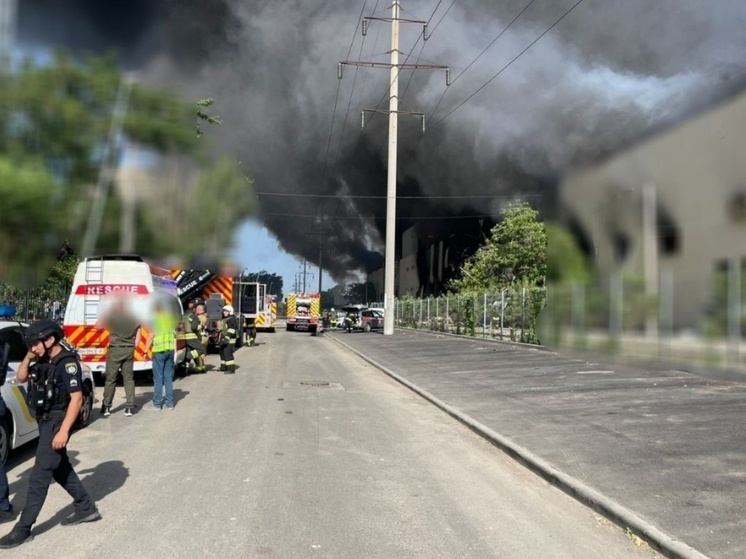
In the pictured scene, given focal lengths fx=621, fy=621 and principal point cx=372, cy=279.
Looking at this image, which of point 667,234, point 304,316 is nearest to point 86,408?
point 667,234

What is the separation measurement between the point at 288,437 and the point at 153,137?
13404 mm

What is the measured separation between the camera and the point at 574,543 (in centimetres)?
448

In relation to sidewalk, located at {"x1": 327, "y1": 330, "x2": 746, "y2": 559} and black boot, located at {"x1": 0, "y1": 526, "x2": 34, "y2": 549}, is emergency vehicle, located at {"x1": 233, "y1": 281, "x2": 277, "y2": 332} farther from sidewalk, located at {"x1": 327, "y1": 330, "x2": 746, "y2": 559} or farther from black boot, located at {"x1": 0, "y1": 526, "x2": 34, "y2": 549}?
black boot, located at {"x1": 0, "y1": 526, "x2": 34, "y2": 549}

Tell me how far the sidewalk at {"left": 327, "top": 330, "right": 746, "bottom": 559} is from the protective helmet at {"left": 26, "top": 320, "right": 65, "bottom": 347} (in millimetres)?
4614

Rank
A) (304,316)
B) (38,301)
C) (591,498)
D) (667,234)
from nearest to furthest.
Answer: (667,234)
(591,498)
(38,301)
(304,316)

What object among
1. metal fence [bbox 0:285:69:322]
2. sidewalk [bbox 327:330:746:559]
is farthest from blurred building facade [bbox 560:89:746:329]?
metal fence [bbox 0:285:69:322]

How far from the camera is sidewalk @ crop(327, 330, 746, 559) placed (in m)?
4.99

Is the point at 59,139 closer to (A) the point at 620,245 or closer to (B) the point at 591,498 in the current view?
(A) the point at 620,245

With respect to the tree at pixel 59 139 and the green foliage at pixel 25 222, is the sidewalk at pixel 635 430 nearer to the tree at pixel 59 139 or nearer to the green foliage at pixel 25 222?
the green foliage at pixel 25 222

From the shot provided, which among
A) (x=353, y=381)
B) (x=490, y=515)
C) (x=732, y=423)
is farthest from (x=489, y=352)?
(x=490, y=515)

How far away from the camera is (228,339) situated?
Result: 47.7 feet

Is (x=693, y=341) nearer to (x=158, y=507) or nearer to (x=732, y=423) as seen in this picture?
(x=732, y=423)

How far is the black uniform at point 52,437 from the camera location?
4.22 metres

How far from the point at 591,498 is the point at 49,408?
4.36 m
